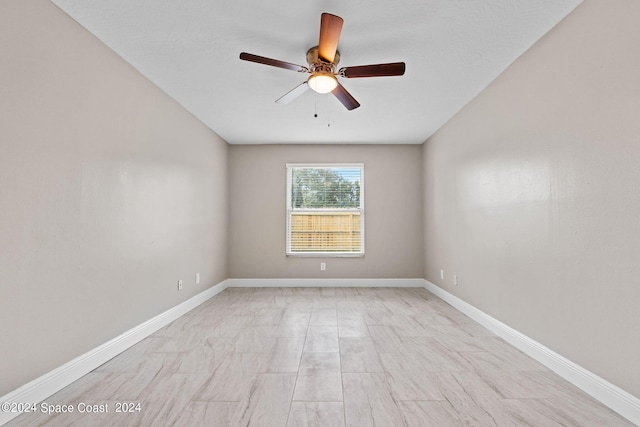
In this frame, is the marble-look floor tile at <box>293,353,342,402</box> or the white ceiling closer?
the marble-look floor tile at <box>293,353,342,402</box>

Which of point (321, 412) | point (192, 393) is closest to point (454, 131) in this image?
point (321, 412)

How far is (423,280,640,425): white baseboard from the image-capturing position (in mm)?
1625

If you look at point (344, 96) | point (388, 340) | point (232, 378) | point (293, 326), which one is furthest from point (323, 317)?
point (344, 96)

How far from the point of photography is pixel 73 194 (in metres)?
2.06

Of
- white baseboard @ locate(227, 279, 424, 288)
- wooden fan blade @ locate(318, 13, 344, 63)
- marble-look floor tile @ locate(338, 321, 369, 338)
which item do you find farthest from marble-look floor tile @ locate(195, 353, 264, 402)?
white baseboard @ locate(227, 279, 424, 288)

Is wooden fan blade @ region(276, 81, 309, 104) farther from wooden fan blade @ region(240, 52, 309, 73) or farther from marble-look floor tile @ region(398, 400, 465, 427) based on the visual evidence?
marble-look floor tile @ region(398, 400, 465, 427)

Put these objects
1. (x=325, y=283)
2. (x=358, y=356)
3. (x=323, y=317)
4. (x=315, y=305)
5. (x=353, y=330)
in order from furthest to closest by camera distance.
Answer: (x=325, y=283)
(x=315, y=305)
(x=323, y=317)
(x=353, y=330)
(x=358, y=356)

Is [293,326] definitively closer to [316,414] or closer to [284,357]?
[284,357]

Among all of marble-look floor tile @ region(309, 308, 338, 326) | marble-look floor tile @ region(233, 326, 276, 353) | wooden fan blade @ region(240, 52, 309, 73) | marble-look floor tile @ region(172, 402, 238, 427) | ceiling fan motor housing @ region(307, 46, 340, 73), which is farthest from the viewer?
marble-look floor tile @ region(309, 308, 338, 326)

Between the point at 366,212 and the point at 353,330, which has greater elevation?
the point at 366,212

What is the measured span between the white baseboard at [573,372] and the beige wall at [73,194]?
10.6ft

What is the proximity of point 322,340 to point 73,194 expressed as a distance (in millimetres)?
2185

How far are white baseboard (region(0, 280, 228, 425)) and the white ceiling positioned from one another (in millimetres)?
2262

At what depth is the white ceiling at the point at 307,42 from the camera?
2.00 metres
